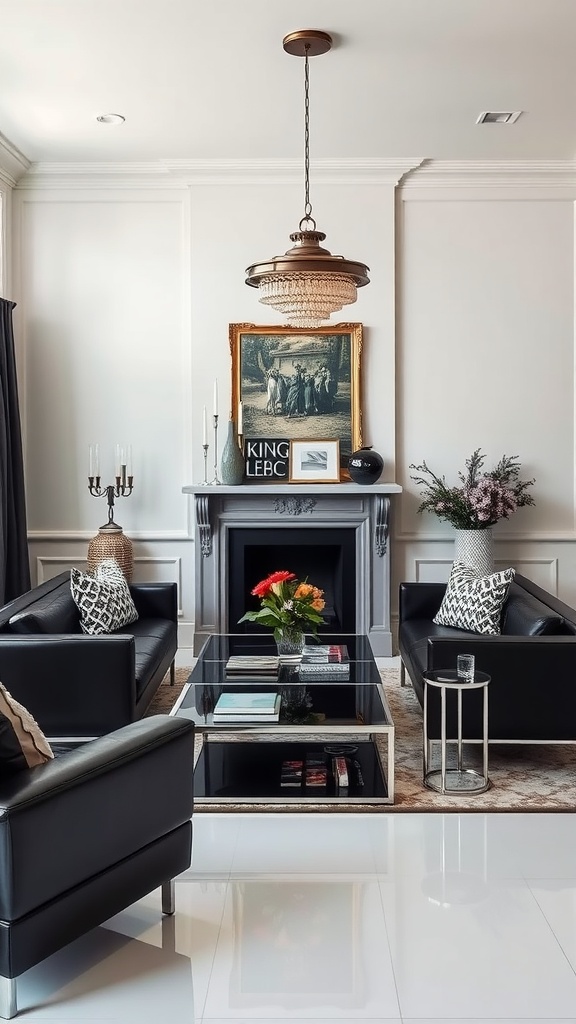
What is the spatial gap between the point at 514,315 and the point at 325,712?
360 cm

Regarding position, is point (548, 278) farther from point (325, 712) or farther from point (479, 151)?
point (325, 712)

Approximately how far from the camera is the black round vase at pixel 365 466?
611 centimetres

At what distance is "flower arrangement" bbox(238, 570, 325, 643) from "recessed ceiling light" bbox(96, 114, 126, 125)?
2.86 meters

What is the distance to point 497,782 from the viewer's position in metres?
3.87

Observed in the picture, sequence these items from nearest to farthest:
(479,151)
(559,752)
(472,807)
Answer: (472,807), (559,752), (479,151)

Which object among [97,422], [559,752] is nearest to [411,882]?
[559,752]

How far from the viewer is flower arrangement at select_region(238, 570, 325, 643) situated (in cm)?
423

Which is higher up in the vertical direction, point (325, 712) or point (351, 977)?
point (325, 712)

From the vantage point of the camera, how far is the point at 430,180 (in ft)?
20.7

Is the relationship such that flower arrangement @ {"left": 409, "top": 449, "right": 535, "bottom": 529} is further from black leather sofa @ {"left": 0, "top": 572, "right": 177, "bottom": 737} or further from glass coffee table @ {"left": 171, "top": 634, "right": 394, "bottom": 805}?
black leather sofa @ {"left": 0, "top": 572, "right": 177, "bottom": 737}

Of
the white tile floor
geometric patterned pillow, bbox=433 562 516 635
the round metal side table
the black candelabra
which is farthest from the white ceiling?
the white tile floor

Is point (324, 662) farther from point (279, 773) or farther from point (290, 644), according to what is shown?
point (279, 773)

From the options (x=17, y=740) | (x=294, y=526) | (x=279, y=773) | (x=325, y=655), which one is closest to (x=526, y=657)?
(x=325, y=655)

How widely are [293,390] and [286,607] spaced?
2.44m
